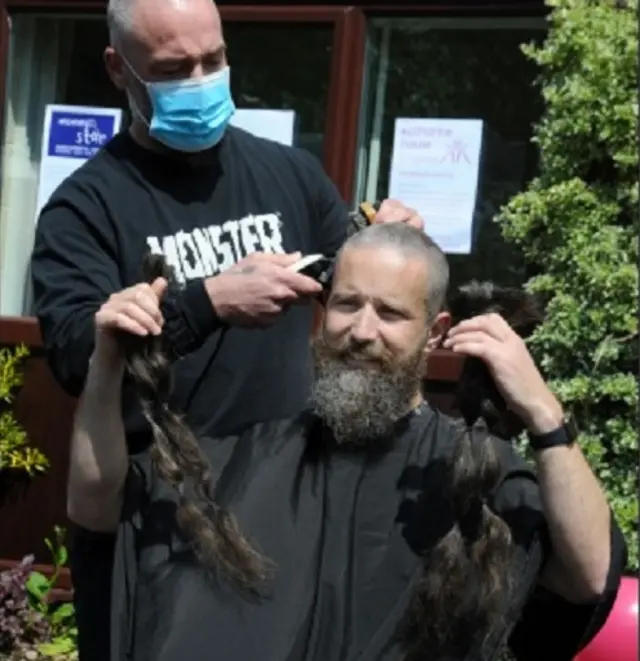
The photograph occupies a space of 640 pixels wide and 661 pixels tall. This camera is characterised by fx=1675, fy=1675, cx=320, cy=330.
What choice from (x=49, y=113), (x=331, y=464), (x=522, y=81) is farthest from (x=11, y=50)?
(x=331, y=464)

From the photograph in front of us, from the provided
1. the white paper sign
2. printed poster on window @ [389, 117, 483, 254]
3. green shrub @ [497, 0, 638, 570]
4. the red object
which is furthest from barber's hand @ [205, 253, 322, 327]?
the white paper sign

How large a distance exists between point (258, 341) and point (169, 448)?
18.4 inches

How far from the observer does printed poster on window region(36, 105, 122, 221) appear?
5.93 meters

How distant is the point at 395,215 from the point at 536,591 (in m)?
0.74

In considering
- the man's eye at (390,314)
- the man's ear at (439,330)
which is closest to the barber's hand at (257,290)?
the man's eye at (390,314)

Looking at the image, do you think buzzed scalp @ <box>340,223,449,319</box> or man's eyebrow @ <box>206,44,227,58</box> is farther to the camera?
man's eyebrow @ <box>206,44,227,58</box>

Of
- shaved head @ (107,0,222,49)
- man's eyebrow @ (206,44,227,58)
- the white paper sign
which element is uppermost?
shaved head @ (107,0,222,49)

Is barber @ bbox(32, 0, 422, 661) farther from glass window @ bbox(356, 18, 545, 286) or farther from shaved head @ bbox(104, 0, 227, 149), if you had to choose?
glass window @ bbox(356, 18, 545, 286)

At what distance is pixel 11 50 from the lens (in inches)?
240

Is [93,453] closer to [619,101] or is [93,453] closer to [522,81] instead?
[619,101]

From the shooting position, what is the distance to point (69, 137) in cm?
600

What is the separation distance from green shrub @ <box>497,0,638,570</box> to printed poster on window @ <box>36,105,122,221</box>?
1.73 metres

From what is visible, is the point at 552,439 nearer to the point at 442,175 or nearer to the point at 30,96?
the point at 442,175

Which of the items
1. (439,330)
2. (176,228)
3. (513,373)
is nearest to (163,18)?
(176,228)
